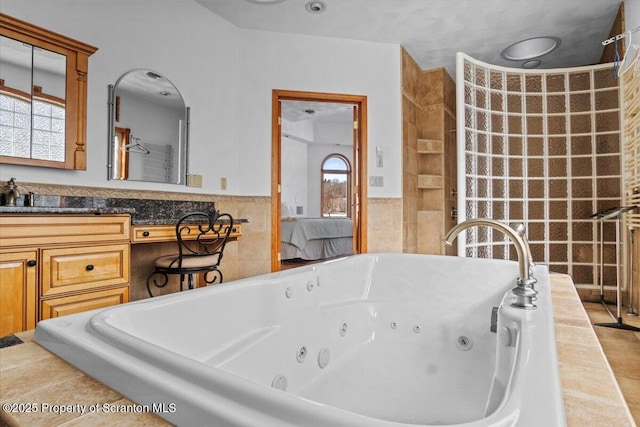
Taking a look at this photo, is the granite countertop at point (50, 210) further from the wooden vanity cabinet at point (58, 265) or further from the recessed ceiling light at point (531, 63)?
the recessed ceiling light at point (531, 63)

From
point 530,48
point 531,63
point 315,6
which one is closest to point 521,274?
point 315,6

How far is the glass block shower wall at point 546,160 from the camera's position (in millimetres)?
3371

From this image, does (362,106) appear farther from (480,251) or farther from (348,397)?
(348,397)

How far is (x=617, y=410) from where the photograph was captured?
61 centimetres

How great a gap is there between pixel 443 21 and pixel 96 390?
3.73 metres

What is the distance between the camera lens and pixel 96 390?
65cm

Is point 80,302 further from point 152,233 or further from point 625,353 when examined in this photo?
point 625,353

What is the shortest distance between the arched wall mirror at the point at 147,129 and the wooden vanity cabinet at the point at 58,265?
0.87 metres

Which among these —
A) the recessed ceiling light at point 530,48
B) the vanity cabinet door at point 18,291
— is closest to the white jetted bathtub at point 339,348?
the vanity cabinet door at point 18,291

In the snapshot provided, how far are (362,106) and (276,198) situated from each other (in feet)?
4.20

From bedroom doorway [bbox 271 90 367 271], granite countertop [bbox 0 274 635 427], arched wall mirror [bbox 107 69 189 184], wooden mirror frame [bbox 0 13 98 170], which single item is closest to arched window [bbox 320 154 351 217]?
bedroom doorway [bbox 271 90 367 271]

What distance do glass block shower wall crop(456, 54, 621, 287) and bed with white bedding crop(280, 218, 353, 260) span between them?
238 cm

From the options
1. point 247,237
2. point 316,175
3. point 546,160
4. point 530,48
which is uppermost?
point 530,48

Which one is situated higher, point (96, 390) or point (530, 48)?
point (530, 48)
